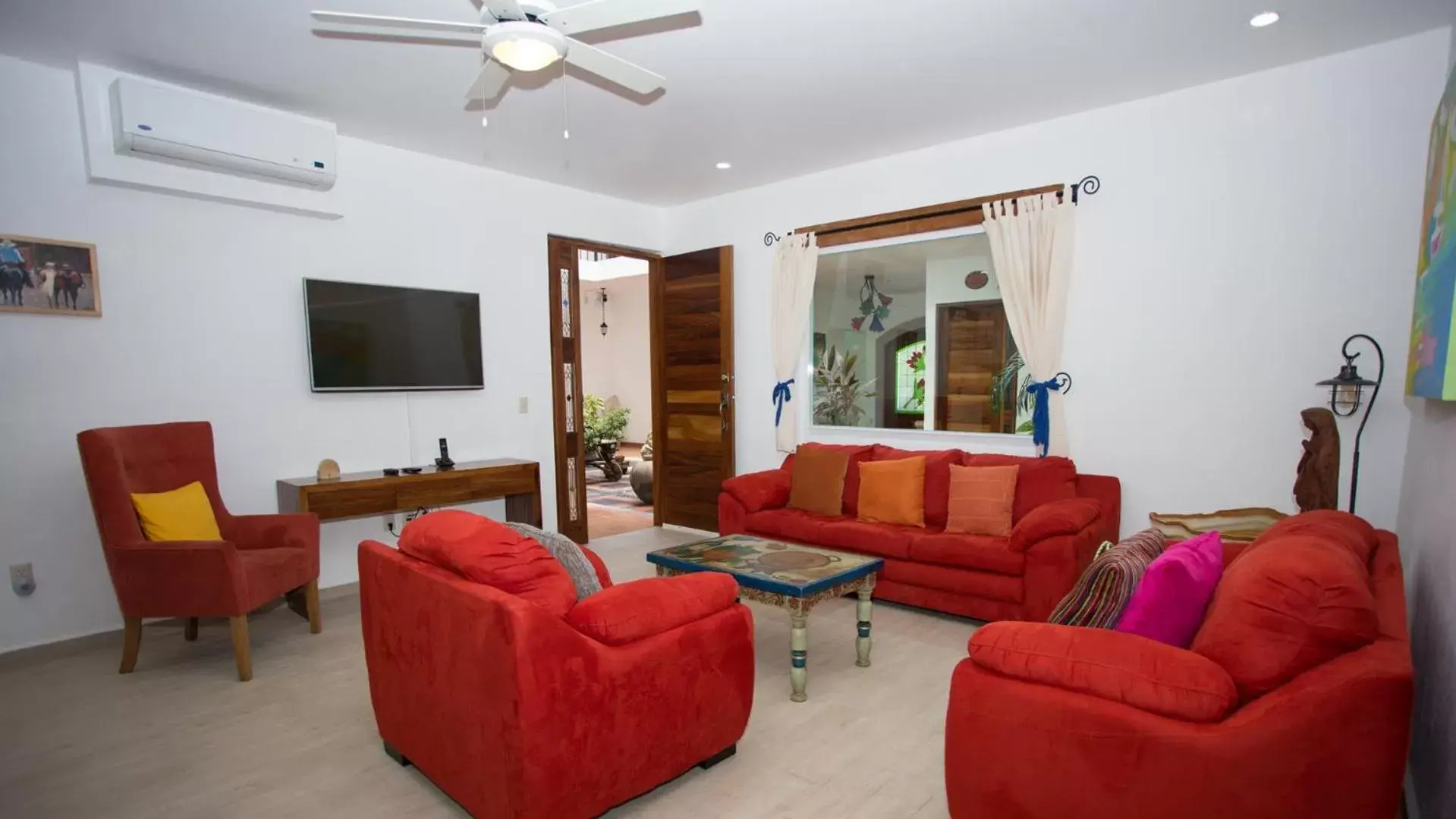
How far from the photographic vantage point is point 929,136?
14.0ft

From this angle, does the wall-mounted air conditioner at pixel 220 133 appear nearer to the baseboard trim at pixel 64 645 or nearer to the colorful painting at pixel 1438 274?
the baseboard trim at pixel 64 645

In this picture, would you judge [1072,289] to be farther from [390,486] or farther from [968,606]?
[390,486]

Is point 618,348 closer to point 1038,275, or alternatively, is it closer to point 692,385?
point 692,385

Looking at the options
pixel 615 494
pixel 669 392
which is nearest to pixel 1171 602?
pixel 669 392

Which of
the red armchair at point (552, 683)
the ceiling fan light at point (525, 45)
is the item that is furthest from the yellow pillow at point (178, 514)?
the ceiling fan light at point (525, 45)

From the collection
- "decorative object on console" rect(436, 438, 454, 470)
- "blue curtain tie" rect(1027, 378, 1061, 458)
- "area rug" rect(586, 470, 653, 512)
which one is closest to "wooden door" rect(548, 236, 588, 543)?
"decorative object on console" rect(436, 438, 454, 470)

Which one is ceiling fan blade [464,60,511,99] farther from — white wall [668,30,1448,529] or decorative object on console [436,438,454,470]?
white wall [668,30,1448,529]

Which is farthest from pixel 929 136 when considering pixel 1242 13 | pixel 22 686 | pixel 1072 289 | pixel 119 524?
pixel 22 686

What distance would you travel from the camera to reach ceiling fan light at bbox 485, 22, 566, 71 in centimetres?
214

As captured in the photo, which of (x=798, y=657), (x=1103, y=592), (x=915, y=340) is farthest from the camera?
(x=915, y=340)

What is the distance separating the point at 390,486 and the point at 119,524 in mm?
1229

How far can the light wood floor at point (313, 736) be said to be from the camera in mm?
2084

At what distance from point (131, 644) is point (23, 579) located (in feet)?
2.69

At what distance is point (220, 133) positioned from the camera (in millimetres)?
3445
